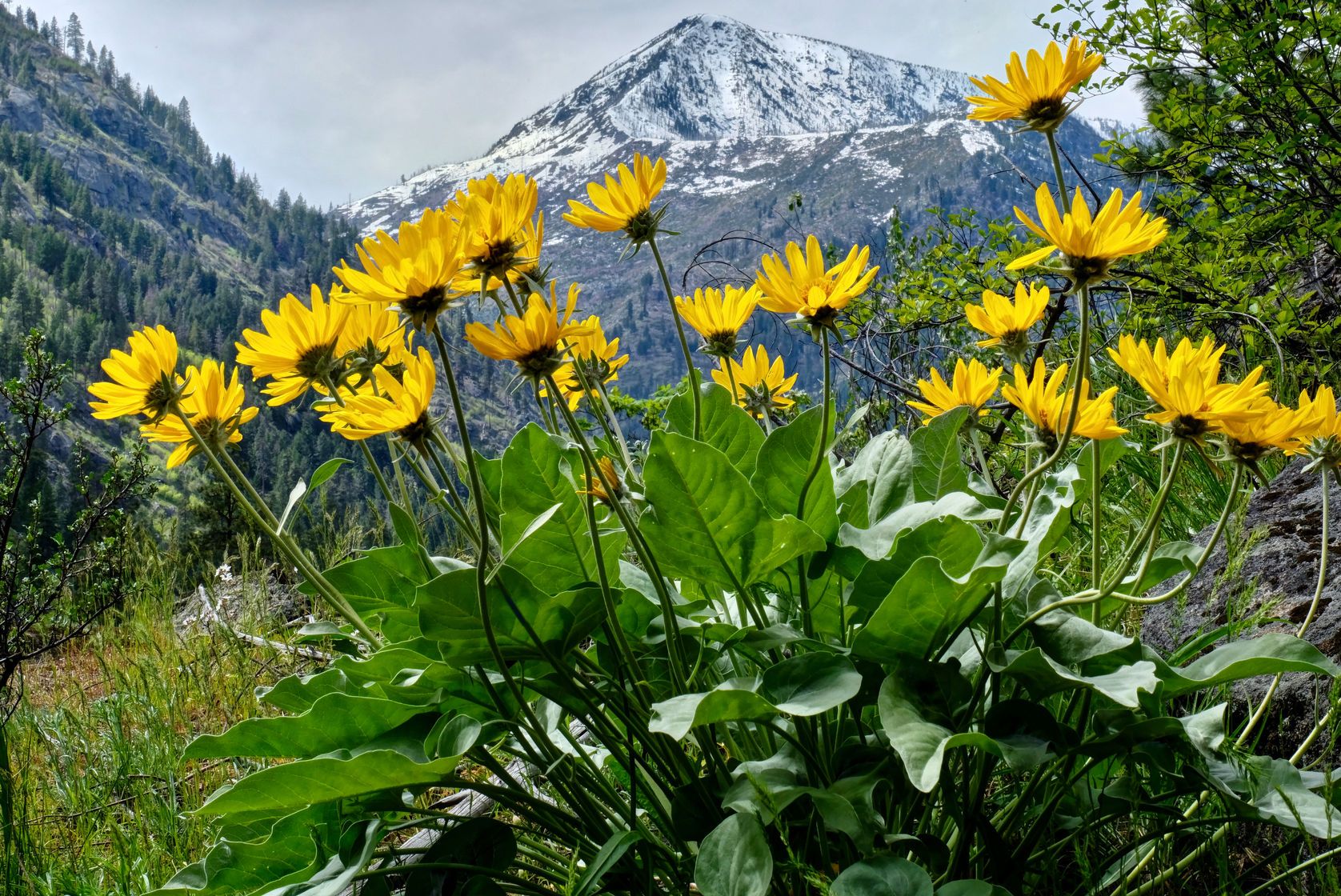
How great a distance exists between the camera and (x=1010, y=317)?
3.82 feet

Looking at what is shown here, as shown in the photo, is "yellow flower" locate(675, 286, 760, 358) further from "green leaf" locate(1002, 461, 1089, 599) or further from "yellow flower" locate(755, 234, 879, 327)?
"green leaf" locate(1002, 461, 1089, 599)

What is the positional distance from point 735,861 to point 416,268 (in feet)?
2.12

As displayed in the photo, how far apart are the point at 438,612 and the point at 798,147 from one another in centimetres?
19116

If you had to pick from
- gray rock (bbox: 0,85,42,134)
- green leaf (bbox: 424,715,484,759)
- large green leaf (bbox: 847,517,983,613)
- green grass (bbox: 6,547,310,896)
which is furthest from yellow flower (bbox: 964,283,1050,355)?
gray rock (bbox: 0,85,42,134)

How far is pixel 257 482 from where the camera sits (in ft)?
159

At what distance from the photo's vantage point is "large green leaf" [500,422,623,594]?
108 cm

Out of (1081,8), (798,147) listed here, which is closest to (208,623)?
(1081,8)

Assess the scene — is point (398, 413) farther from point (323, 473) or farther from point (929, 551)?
point (929, 551)

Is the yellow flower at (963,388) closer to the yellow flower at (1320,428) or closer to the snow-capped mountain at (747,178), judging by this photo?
the yellow flower at (1320,428)

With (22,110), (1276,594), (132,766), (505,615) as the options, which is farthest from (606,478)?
(22,110)

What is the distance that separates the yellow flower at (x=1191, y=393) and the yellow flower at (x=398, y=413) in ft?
2.45

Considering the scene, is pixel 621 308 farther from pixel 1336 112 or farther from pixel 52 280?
pixel 1336 112

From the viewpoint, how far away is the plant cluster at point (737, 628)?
2.81ft

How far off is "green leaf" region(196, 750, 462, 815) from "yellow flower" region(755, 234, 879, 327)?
62 cm
